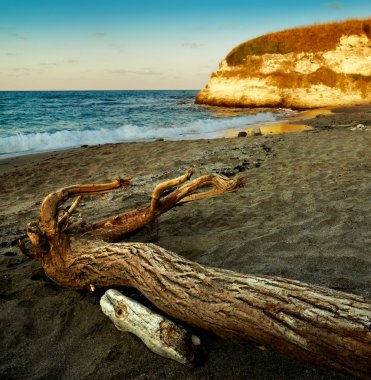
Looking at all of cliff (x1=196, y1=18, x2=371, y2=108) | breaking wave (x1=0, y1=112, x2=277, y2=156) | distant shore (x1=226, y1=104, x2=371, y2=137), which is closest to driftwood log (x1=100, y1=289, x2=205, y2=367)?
distant shore (x1=226, y1=104, x2=371, y2=137)

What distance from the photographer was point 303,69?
30406 mm

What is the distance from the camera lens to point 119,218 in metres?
4.28

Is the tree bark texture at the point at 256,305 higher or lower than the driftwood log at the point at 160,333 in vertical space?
higher

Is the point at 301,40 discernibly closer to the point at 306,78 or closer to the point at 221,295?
the point at 306,78

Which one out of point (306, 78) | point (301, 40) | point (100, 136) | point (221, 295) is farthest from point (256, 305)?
point (301, 40)

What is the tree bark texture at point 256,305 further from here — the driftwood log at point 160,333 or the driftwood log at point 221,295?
the driftwood log at point 160,333

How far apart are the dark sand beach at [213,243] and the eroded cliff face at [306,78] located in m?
21.8

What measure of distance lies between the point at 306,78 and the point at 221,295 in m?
31.5

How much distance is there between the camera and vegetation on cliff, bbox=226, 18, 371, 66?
1180 inches

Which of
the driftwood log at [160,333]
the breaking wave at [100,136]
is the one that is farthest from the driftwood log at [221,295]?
the breaking wave at [100,136]

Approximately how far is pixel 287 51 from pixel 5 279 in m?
33.3

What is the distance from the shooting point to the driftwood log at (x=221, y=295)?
194 cm

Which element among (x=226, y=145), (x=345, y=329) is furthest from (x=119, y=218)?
(x=226, y=145)

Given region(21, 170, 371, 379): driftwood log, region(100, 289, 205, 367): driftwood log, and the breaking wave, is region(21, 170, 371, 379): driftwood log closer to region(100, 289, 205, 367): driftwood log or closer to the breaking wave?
region(100, 289, 205, 367): driftwood log
